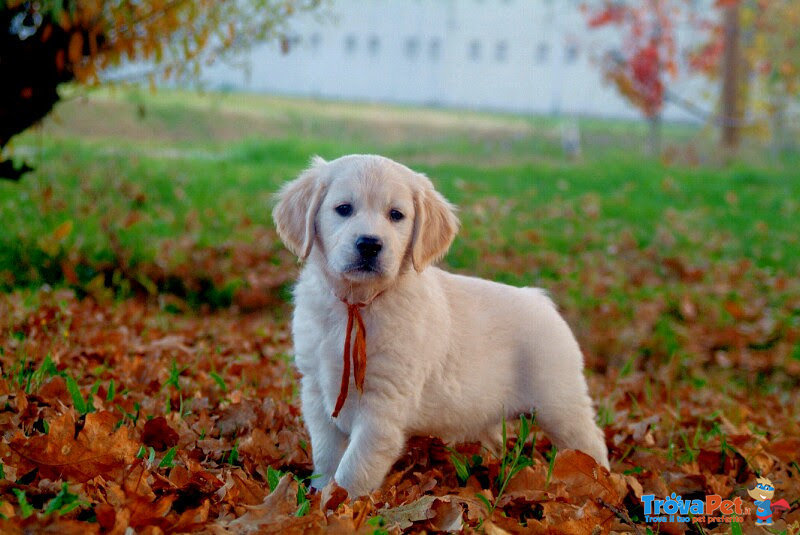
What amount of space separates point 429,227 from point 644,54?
1556cm

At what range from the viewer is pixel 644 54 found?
1733 centimetres

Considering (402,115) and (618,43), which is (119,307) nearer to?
(402,115)

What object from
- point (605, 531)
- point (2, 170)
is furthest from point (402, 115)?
point (605, 531)

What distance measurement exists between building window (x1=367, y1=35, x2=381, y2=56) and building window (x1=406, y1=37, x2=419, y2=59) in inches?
29.7

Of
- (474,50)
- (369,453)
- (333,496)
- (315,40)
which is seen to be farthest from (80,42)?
(474,50)

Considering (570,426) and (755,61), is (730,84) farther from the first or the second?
(570,426)

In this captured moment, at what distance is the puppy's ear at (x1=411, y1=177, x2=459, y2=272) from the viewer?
3133mm

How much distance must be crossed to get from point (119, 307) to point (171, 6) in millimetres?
2027

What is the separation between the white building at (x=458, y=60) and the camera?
20766 millimetres

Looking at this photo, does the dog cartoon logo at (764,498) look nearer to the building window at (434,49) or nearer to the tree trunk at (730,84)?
the tree trunk at (730,84)

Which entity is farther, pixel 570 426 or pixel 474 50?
pixel 474 50

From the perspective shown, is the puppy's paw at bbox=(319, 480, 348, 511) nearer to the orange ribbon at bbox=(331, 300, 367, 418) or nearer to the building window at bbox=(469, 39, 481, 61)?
the orange ribbon at bbox=(331, 300, 367, 418)

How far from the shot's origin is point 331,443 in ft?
10.3

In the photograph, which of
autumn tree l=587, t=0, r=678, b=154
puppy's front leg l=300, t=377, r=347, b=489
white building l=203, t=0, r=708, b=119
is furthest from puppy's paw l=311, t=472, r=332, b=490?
white building l=203, t=0, r=708, b=119
